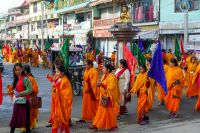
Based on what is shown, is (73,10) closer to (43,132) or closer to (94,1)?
(94,1)

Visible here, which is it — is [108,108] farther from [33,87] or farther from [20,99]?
[20,99]

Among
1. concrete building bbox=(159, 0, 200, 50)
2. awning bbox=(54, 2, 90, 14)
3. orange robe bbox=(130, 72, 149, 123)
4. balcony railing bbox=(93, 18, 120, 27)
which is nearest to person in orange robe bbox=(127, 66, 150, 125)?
orange robe bbox=(130, 72, 149, 123)

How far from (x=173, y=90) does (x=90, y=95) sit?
220 cm

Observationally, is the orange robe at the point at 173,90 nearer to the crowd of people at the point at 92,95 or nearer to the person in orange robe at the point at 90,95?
the crowd of people at the point at 92,95

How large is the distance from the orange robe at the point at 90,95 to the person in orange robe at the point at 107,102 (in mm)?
768

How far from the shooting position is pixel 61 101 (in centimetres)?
813

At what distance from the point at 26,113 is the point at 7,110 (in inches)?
150

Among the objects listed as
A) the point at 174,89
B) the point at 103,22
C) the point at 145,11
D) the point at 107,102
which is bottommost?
the point at 107,102

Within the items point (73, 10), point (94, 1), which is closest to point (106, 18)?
point (94, 1)

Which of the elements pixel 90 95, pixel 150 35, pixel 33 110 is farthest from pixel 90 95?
pixel 150 35

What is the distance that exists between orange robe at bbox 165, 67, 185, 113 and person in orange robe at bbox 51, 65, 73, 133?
3330 mm

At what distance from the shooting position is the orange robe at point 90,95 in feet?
32.3

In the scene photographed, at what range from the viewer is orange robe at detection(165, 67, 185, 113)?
10445mm

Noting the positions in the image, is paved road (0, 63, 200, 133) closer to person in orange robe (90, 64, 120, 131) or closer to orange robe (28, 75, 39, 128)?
orange robe (28, 75, 39, 128)
